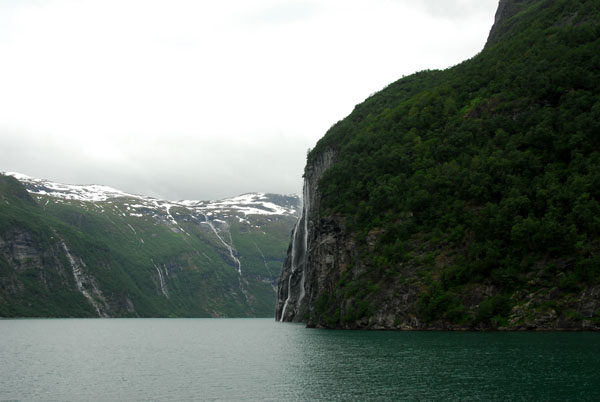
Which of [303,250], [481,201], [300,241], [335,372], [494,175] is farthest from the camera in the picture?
[300,241]

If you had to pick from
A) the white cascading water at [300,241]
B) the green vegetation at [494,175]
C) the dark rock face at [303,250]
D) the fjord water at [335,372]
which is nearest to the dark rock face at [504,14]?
the green vegetation at [494,175]

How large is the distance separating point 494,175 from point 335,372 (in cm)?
5300

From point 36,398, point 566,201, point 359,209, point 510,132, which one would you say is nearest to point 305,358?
point 36,398

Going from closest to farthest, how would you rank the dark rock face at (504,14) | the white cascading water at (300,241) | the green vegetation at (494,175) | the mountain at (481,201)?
the mountain at (481,201) < the green vegetation at (494,175) < the dark rock face at (504,14) < the white cascading water at (300,241)

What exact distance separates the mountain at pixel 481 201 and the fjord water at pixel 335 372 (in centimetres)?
1132

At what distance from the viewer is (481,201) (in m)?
83.1

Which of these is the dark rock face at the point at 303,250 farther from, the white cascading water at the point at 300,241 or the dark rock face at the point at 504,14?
the dark rock face at the point at 504,14

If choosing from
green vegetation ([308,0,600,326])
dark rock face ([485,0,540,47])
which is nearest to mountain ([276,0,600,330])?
green vegetation ([308,0,600,326])

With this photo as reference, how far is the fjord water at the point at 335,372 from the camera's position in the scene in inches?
1261

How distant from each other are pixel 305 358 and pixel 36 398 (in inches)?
984

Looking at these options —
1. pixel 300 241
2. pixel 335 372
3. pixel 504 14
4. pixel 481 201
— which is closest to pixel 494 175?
pixel 481 201

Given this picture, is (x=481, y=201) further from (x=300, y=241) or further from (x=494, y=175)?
(x=300, y=241)

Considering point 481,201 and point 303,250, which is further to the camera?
point 303,250

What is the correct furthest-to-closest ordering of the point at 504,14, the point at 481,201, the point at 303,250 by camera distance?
the point at 504,14, the point at 303,250, the point at 481,201
